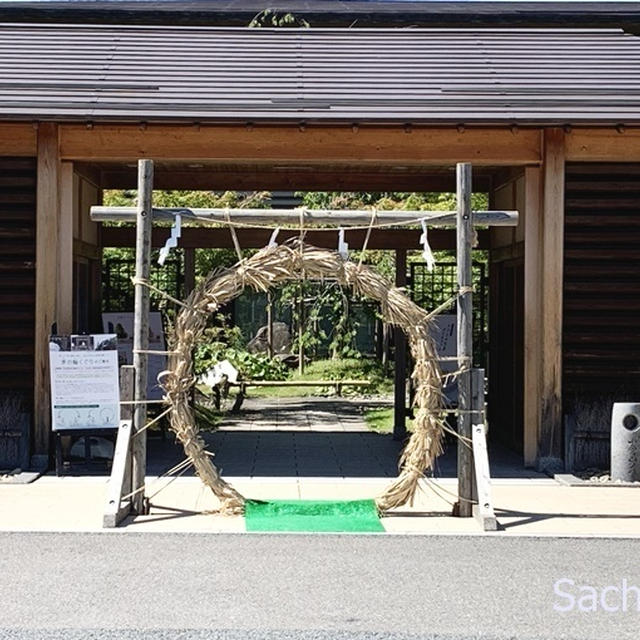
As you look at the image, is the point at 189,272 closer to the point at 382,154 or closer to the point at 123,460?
the point at 382,154

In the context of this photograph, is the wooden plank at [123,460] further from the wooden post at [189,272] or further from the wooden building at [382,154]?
the wooden post at [189,272]

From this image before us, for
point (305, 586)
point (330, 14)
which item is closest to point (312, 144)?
point (305, 586)

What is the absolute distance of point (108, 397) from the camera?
10.6 meters

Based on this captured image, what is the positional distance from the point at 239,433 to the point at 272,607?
8.15m

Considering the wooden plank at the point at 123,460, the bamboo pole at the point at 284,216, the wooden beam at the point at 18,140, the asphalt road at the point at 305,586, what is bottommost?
the asphalt road at the point at 305,586

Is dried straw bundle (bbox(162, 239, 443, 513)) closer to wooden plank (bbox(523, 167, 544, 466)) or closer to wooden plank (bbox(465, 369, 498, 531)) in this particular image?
wooden plank (bbox(465, 369, 498, 531))

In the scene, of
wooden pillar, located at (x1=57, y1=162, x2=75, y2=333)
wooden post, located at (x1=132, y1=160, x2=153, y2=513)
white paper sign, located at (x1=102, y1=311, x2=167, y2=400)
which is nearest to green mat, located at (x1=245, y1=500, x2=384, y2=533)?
wooden post, located at (x1=132, y1=160, x2=153, y2=513)

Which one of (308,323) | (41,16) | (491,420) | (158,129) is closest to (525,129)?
(158,129)

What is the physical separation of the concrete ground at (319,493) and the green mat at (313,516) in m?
0.13

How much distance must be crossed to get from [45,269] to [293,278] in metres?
3.19

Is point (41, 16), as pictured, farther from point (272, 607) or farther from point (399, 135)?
point (272, 607)

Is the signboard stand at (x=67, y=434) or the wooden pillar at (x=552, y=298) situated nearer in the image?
the signboard stand at (x=67, y=434)

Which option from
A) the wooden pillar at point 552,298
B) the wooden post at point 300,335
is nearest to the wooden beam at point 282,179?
the wooden pillar at point 552,298

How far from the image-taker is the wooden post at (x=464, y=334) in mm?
8680
